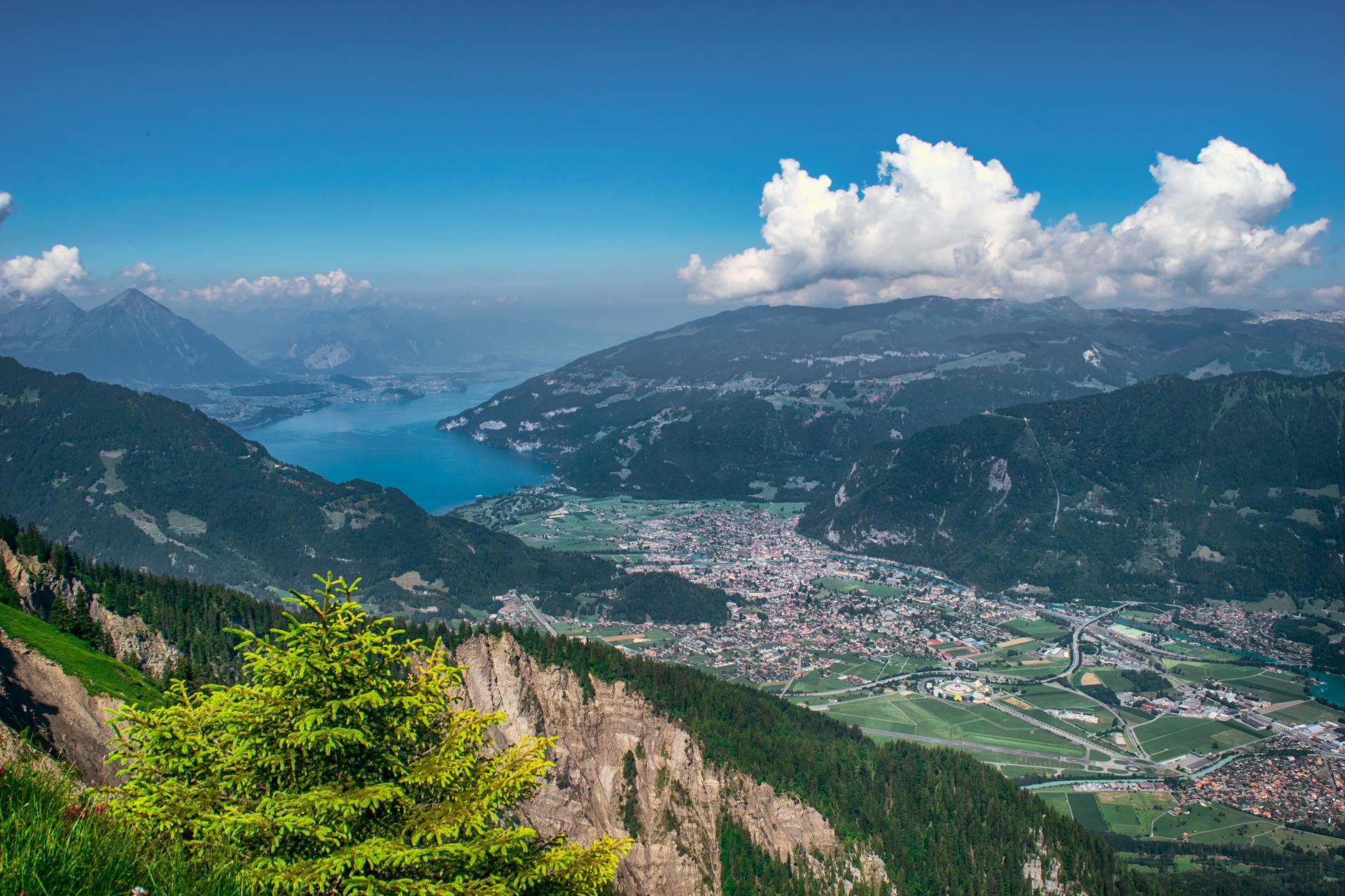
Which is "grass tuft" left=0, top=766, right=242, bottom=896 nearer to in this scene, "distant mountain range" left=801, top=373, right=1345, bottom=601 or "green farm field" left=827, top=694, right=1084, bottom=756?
"green farm field" left=827, top=694, right=1084, bottom=756

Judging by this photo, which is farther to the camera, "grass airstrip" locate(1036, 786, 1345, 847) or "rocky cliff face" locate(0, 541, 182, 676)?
"grass airstrip" locate(1036, 786, 1345, 847)

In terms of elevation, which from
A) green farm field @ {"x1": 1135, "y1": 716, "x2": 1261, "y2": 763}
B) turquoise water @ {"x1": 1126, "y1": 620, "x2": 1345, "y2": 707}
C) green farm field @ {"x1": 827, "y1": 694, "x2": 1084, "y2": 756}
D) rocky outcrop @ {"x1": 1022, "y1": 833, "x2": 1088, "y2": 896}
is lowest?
turquoise water @ {"x1": 1126, "y1": 620, "x2": 1345, "y2": 707}

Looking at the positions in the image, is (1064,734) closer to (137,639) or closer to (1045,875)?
(1045,875)

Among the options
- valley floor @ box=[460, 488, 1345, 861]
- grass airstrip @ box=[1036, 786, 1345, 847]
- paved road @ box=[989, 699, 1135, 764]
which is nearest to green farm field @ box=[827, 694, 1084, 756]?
valley floor @ box=[460, 488, 1345, 861]

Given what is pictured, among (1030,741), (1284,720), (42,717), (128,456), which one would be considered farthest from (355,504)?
(1284,720)

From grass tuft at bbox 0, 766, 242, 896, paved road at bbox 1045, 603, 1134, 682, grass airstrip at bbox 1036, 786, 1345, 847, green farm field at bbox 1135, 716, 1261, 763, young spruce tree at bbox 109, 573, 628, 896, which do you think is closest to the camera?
grass tuft at bbox 0, 766, 242, 896

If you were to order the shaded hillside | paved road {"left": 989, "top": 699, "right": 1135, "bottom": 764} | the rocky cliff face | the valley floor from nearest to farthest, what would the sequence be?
1. the rocky cliff face
2. the valley floor
3. paved road {"left": 989, "top": 699, "right": 1135, "bottom": 764}
4. the shaded hillside

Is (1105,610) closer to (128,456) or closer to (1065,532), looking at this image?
(1065,532)

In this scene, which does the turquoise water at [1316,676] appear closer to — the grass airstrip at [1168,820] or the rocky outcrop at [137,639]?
the grass airstrip at [1168,820]
